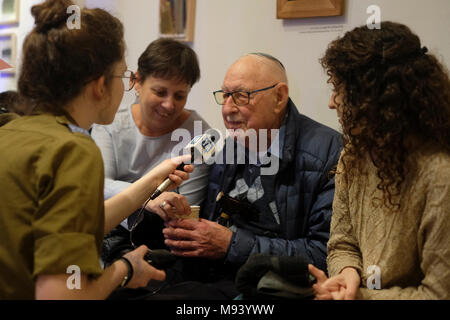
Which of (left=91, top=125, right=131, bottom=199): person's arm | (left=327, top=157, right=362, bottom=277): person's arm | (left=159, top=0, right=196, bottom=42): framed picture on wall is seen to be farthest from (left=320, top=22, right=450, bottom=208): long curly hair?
(left=159, top=0, right=196, bottom=42): framed picture on wall

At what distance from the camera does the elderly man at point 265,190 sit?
2029 mm

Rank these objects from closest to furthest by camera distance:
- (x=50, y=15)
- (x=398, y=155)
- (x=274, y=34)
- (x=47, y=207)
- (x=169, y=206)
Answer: (x=47, y=207)
(x=50, y=15)
(x=398, y=155)
(x=169, y=206)
(x=274, y=34)

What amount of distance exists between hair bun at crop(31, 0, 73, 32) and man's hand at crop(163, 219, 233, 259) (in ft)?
3.42

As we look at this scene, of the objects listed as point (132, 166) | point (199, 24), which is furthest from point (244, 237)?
point (199, 24)

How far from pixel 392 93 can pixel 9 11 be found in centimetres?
324

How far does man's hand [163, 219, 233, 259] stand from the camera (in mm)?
2041

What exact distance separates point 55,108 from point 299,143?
1174 mm

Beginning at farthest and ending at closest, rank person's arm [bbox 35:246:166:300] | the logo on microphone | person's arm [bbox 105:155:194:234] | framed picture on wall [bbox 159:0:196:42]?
framed picture on wall [bbox 159:0:196:42] < the logo on microphone < person's arm [bbox 105:155:194:234] < person's arm [bbox 35:246:166:300]

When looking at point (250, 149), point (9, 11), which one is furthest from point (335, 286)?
point (9, 11)

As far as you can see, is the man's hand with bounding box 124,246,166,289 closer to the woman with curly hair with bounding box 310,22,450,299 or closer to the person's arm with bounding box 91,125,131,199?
the woman with curly hair with bounding box 310,22,450,299

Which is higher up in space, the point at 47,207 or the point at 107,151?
the point at 47,207

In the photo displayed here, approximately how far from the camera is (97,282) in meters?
1.19

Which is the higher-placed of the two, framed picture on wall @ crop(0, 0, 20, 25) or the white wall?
framed picture on wall @ crop(0, 0, 20, 25)

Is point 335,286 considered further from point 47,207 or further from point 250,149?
point 250,149
